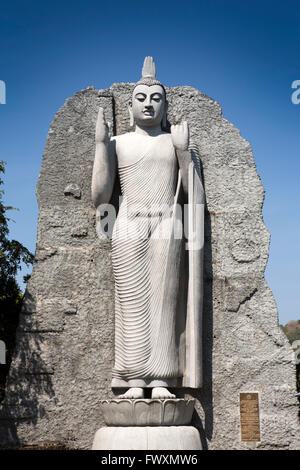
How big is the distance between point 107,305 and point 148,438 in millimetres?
1307

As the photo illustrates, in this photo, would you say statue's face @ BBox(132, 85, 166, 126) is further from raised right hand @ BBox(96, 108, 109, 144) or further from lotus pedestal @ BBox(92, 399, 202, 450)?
lotus pedestal @ BBox(92, 399, 202, 450)

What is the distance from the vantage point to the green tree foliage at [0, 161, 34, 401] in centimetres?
671

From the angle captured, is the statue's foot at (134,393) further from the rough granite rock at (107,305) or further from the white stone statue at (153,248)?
the rough granite rock at (107,305)

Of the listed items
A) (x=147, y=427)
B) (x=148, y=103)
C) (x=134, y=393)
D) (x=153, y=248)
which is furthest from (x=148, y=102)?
(x=147, y=427)

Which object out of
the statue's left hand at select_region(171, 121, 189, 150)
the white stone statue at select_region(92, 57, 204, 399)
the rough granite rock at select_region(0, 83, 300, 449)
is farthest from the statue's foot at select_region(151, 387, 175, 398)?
the statue's left hand at select_region(171, 121, 189, 150)

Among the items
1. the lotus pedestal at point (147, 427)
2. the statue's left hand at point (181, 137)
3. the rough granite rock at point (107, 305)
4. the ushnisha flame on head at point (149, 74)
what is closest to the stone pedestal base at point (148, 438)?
the lotus pedestal at point (147, 427)

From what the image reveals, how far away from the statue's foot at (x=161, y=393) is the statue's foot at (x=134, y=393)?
0.10m

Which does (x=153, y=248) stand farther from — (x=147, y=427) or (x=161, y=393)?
(x=147, y=427)

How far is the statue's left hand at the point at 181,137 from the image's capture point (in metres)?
5.33

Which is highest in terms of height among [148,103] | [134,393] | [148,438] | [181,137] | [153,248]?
[148,103]

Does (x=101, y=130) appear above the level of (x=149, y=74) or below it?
below

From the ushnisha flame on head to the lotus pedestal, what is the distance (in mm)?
2927

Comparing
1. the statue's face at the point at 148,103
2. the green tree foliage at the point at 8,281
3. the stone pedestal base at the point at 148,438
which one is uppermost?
the statue's face at the point at 148,103

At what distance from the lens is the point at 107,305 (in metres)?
5.37
